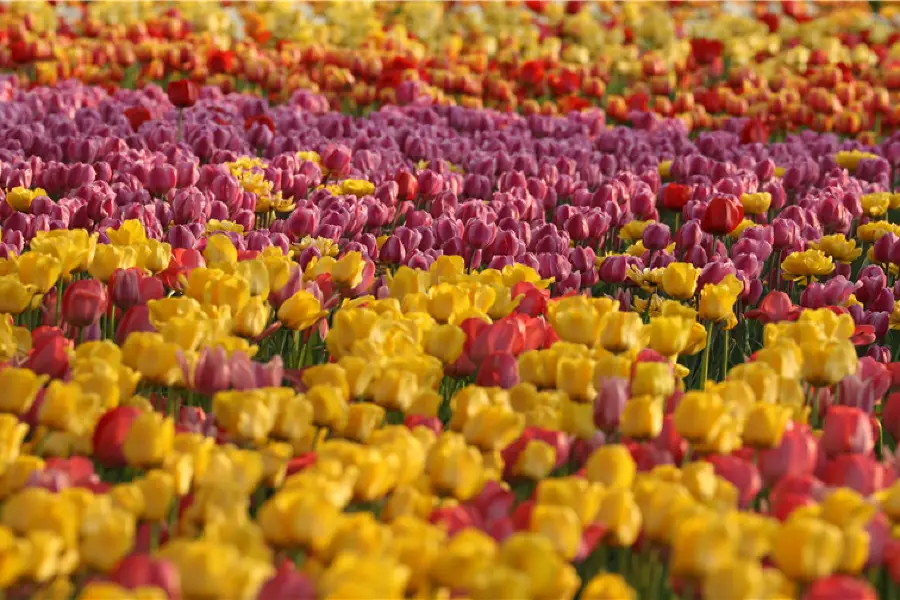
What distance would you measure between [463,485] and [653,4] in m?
13.2

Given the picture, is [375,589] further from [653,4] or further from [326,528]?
[653,4]

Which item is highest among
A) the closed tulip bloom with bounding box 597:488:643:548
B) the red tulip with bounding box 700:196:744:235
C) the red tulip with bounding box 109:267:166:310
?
the closed tulip bloom with bounding box 597:488:643:548

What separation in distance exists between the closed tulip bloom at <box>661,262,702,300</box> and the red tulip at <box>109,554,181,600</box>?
2.52m

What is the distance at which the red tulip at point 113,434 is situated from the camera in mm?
2672

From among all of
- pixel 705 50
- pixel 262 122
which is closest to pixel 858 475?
pixel 262 122

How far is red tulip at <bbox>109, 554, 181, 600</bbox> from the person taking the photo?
6.77ft

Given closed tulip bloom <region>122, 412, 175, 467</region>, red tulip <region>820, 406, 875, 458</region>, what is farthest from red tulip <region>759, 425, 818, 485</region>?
closed tulip bloom <region>122, 412, 175, 467</region>

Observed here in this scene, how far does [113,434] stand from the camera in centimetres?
268

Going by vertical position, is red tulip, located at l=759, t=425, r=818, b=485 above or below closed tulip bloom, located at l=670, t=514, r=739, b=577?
below

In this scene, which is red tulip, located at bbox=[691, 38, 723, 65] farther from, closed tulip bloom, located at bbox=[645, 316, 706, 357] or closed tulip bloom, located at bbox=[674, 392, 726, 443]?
closed tulip bloom, located at bbox=[674, 392, 726, 443]

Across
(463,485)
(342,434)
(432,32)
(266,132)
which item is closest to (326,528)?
(463,485)

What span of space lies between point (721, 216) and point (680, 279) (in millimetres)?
913

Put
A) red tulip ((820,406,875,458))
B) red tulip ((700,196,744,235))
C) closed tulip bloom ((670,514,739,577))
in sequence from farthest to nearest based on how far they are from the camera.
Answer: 1. red tulip ((700,196,744,235))
2. red tulip ((820,406,875,458))
3. closed tulip bloom ((670,514,739,577))

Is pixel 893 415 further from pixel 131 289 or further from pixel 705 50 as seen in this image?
pixel 705 50
